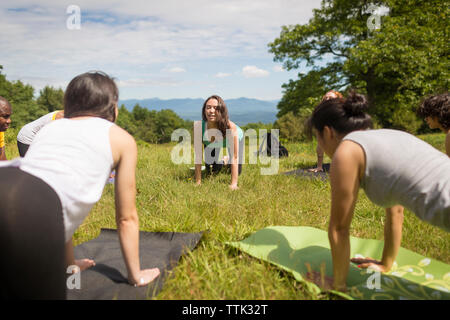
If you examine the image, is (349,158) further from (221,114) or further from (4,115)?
(4,115)

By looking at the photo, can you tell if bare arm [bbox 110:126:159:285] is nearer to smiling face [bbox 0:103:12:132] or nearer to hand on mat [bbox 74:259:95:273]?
hand on mat [bbox 74:259:95:273]

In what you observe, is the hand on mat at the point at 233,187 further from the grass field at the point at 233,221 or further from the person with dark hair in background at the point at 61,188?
the person with dark hair in background at the point at 61,188

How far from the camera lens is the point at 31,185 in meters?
1.45

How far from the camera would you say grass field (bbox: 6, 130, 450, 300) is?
2090 mm

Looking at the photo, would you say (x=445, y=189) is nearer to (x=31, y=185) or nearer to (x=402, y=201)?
(x=402, y=201)

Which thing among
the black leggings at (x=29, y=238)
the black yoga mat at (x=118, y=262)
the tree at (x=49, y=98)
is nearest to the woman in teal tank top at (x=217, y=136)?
the black yoga mat at (x=118, y=262)

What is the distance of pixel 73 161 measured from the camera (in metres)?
1.60

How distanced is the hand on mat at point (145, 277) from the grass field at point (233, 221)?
0.39 feet

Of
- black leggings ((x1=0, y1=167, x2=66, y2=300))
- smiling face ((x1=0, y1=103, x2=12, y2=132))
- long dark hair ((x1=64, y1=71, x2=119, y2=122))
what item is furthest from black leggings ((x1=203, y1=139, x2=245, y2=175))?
black leggings ((x1=0, y1=167, x2=66, y2=300))

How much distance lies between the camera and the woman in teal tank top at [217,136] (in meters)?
4.84

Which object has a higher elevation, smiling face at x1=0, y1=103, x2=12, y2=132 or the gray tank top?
smiling face at x1=0, y1=103, x2=12, y2=132

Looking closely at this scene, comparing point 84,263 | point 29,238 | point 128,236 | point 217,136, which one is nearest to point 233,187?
point 217,136

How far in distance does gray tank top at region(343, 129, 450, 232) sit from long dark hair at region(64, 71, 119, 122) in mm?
1430
